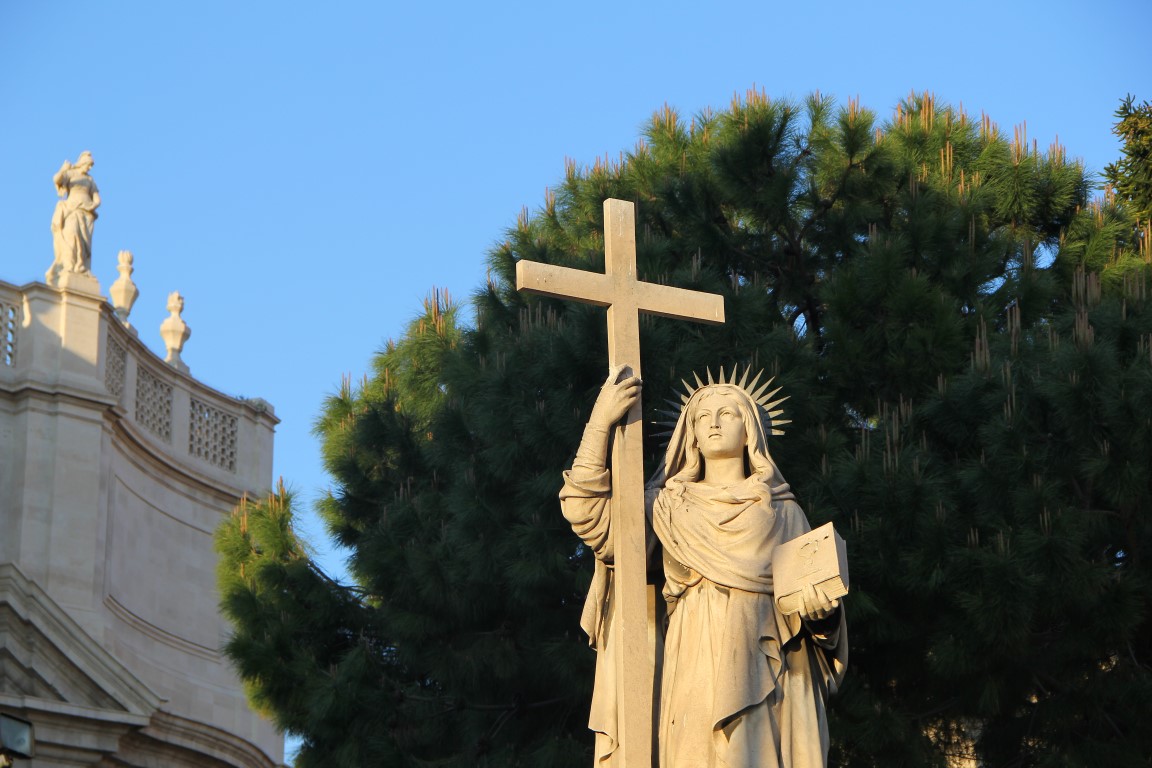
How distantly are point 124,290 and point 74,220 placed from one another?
8.23 ft

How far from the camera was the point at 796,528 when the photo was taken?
730 cm

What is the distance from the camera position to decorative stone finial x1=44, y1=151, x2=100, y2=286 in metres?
21.5

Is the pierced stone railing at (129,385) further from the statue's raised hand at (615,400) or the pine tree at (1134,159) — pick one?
the statue's raised hand at (615,400)

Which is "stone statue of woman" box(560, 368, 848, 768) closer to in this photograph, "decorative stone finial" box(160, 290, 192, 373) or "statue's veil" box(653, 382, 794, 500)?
"statue's veil" box(653, 382, 794, 500)

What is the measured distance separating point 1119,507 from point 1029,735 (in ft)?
5.16

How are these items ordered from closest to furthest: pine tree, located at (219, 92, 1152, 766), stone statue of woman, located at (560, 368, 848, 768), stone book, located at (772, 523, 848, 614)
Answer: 1. stone book, located at (772, 523, 848, 614)
2. stone statue of woman, located at (560, 368, 848, 768)
3. pine tree, located at (219, 92, 1152, 766)

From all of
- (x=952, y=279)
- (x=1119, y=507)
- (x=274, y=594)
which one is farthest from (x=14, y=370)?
(x=1119, y=507)

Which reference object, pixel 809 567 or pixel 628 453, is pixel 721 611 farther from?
pixel 628 453

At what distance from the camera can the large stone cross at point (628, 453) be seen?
275 inches

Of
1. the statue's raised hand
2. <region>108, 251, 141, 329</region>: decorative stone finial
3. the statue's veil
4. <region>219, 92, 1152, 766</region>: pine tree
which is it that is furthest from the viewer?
<region>108, 251, 141, 329</region>: decorative stone finial

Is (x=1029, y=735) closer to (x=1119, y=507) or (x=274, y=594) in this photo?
(x=1119, y=507)

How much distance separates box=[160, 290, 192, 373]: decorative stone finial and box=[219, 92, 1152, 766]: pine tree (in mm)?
9190

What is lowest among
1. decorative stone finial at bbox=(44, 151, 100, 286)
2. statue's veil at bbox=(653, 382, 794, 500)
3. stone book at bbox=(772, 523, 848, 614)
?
stone book at bbox=(772, 523, 848, 614)

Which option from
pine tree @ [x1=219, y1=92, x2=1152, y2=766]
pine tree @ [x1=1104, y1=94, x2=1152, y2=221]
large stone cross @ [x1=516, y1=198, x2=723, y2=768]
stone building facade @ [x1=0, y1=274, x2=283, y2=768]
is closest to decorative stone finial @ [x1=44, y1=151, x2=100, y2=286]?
stone building facade @ [x1=0, y1=274, x2=283, y2=768]
